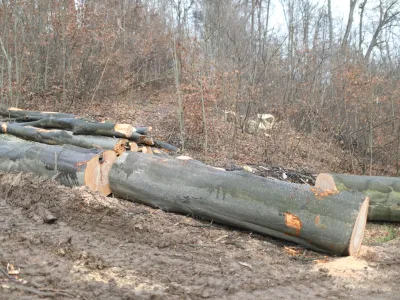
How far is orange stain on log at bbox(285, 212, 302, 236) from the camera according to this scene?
486 cm

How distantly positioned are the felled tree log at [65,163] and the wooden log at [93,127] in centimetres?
132

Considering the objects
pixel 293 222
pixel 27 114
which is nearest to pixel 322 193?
pixel 293 222

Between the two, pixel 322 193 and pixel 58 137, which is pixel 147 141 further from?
pixel 322 193

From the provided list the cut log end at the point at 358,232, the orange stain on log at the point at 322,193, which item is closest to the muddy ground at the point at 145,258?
the cut log end at the point at 358,232

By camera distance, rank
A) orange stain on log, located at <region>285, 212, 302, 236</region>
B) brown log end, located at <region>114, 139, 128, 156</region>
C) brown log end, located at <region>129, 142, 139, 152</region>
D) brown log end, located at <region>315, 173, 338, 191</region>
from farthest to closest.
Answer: brown log end, located at <region>129, 142, 139, 152</region> → brown log end, located at <region>315, 173, 338, 191</region> → brown log end, located at <region>114, 139, 128, 156</region> → orange stain on log, located at <region>285, 212, 302, 236</region>

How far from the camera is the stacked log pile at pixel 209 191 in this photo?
15.8 feet

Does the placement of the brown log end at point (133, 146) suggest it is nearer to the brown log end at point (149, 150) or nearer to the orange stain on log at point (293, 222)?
the brown log end at point (149, 150)

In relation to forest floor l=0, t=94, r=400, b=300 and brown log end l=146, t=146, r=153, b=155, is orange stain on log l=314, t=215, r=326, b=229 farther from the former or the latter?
brown log end l=146, t=146, r=153, b=155

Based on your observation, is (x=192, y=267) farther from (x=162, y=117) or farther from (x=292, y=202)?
(x=162, y=117)

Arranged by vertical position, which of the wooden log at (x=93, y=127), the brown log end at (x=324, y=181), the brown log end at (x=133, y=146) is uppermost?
the wooden log at (x=93, y=127)

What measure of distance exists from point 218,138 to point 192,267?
8.78 meters

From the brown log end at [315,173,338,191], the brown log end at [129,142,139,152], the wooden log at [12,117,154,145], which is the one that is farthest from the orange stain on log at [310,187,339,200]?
the wooden log at [12,117,154,145]

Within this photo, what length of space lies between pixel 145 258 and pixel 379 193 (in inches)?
204

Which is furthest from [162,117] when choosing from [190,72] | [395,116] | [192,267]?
[192,267]
